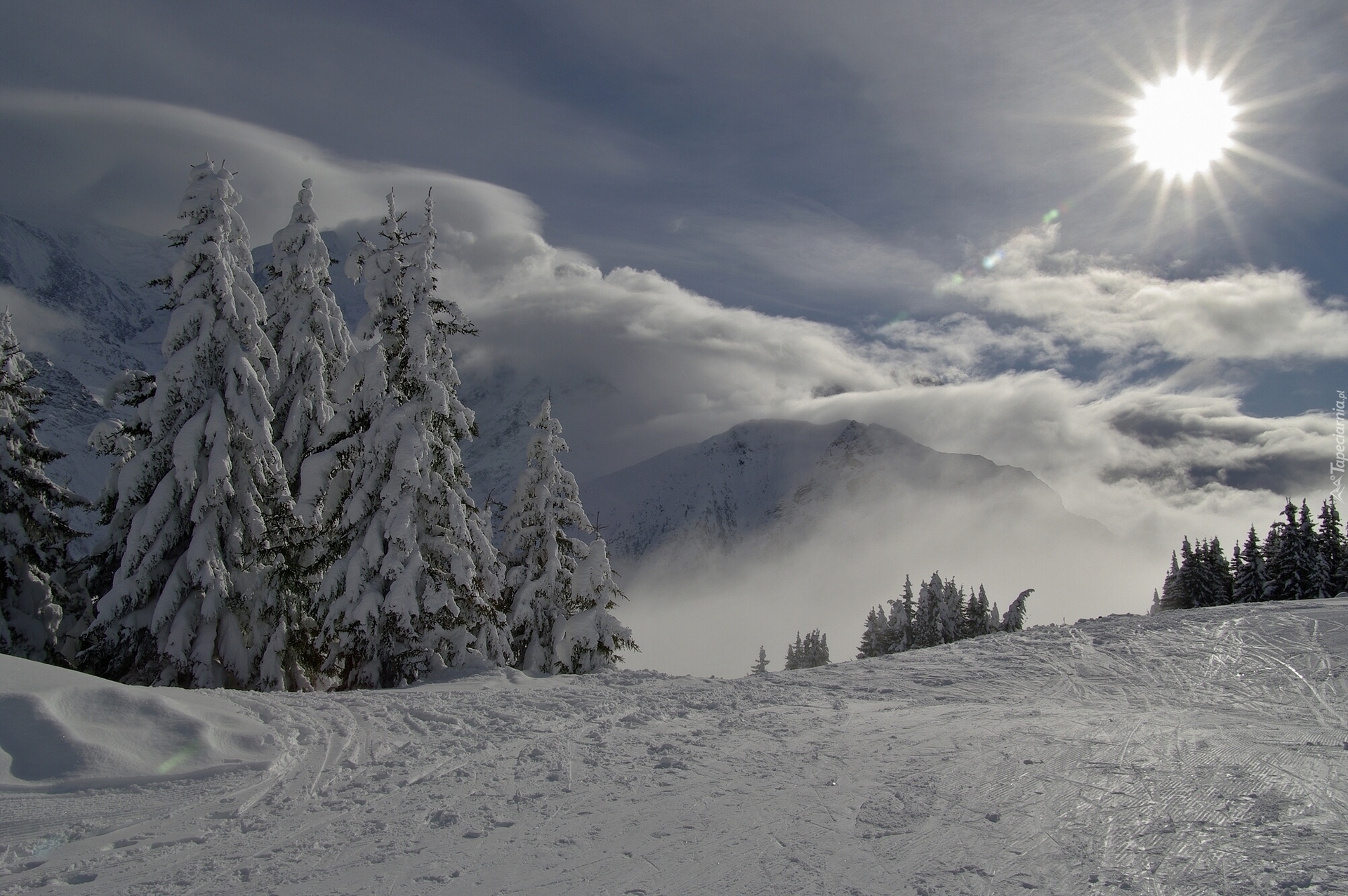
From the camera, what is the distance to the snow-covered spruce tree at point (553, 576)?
22078 mm

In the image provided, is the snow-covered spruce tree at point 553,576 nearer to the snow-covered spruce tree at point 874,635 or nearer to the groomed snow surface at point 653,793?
the groomed snow surface at point 653,793

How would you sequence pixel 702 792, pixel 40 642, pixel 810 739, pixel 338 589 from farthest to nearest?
1. pixel 40 642
2. pixel 338 589
3. pixel 810 739
4. pixel 702 792

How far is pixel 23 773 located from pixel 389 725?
4085 millimetres

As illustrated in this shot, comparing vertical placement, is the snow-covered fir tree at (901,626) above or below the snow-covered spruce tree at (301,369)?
below

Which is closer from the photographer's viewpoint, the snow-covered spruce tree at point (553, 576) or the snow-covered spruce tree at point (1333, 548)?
the snow-covered spruce tree at point (553, 576)

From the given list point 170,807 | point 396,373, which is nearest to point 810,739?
point 170,807

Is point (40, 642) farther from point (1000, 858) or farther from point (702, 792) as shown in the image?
point (1000, 858)

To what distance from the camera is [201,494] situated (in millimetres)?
17828

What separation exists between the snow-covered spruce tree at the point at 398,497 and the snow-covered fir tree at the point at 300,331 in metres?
1.61

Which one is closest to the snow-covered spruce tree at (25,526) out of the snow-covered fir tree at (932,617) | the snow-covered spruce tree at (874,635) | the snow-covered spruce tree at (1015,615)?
the snow-covered fir tree at (932,617)

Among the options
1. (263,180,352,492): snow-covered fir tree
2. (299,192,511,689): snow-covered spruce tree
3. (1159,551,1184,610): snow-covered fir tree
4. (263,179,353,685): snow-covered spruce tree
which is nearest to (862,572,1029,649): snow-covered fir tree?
(1159,551,1184,610): snow-covered fir tree

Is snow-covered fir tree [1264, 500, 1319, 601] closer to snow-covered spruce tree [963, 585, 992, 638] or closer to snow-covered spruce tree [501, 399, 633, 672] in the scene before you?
snow-covered spruce tree [963, 585, 992, 638]

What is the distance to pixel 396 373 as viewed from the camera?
18906 mm

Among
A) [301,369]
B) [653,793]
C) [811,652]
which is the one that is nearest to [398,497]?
[301,369]
